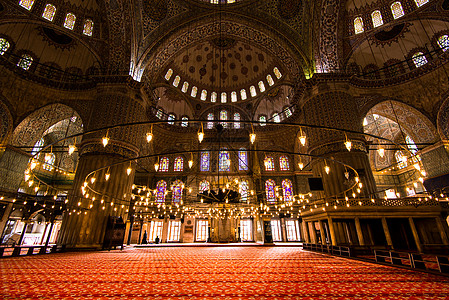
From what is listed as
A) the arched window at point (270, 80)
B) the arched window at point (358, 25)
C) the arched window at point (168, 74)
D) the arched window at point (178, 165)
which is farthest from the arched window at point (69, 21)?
the arched window at point (358, 25)

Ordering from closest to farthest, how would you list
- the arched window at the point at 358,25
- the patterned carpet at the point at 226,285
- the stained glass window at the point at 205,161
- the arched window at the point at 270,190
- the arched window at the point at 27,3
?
the patterned carpet at the point at 226,285
the arched window at the point at 27,3
the arched window at the point at 358,25
the arched window at the point at 270,190
the stained glass window at the point at 205,161

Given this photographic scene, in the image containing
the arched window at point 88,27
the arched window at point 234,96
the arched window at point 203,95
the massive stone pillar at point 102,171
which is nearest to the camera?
the massive stone pillar at point 102,171

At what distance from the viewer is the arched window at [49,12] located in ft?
40.3

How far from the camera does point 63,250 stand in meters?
9.33

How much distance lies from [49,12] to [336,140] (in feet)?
58.8

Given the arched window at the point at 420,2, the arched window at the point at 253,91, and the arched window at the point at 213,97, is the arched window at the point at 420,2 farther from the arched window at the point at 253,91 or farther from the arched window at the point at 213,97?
the arched window at the point at 213,97

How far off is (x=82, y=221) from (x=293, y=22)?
682 inches

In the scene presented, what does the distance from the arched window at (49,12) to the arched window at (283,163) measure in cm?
1913

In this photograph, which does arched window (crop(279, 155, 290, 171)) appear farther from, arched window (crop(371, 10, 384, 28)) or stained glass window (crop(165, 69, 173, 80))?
stained glass window (crop(165, 69, 173, 80))

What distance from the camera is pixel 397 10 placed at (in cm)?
1277

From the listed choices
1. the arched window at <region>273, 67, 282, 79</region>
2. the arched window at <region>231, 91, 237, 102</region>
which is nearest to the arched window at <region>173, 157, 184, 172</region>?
the arched window at <region>231, 91, 237, 102</region>

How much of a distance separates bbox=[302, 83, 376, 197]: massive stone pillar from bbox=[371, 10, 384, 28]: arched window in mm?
5145

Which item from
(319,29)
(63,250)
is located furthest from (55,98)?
(319,29)

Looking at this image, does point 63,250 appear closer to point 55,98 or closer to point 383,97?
point 55,98
